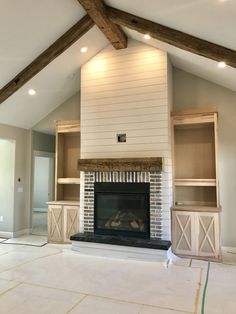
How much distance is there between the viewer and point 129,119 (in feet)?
17.5

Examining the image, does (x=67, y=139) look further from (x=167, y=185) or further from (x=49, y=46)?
(x=167, y=185)

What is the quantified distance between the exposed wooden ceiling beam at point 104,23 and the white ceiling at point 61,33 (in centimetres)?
19

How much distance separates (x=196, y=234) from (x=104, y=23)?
13.7ft

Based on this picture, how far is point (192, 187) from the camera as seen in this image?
5598mm

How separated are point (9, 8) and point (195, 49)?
293cm

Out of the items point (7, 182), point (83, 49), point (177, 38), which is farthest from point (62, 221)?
point (177, 38)

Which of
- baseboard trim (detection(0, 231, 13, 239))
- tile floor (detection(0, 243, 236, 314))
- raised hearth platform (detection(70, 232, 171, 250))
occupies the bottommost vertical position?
tile floor (detection(0, 243, 236, 314))

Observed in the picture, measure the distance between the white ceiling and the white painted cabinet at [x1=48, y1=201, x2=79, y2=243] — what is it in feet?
8.17

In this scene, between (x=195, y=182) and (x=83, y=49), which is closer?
(x=195, y=182)

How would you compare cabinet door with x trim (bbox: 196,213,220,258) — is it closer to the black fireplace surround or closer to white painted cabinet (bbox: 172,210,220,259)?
white painted cabinet (bbox: 172,210,220,259)

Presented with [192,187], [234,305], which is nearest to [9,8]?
[192,187]

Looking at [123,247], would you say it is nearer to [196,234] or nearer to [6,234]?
[196,234]

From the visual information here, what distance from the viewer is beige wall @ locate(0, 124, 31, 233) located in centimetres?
659

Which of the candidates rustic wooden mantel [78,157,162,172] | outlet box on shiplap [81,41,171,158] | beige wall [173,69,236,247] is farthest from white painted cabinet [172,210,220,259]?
outlet box on shiplap [81,41,171,158]
